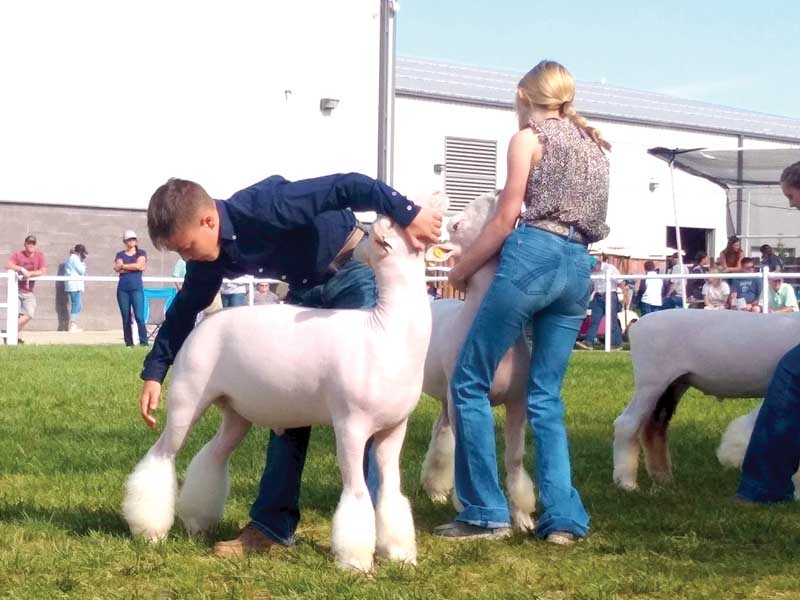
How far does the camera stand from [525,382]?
6133 mm

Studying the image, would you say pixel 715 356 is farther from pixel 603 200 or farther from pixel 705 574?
pixel 705 574

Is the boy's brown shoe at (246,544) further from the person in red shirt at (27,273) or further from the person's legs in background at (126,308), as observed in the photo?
the person in red shirt at (27,273)

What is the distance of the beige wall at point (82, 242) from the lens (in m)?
28.3

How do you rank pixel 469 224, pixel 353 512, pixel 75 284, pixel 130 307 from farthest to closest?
pixel 75 284
pixel 130 307
pixel 469 224
pixel 353 512

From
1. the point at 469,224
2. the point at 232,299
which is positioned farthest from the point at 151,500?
the point at 232,299

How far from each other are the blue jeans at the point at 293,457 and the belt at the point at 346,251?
26 millimetres

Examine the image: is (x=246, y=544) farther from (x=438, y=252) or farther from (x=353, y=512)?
(x=438, y=252)

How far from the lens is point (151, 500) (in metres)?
5.53

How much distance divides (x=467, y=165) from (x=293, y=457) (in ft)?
96.5

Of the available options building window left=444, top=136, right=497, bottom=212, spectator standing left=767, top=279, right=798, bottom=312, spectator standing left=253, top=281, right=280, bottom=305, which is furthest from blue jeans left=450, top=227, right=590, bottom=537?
building window left=444, top=136, right=497, bottom=212

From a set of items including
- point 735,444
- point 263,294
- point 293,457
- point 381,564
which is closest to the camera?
point 381,564

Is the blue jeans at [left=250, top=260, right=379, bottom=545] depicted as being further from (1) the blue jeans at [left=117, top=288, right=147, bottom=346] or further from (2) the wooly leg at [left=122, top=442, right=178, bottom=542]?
(1) the blue jeans at [left=117, top=288, right=147, bottom=346]

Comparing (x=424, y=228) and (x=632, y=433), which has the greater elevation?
(x=424, y=228)

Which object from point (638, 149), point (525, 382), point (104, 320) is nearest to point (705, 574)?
point (525, 382)
